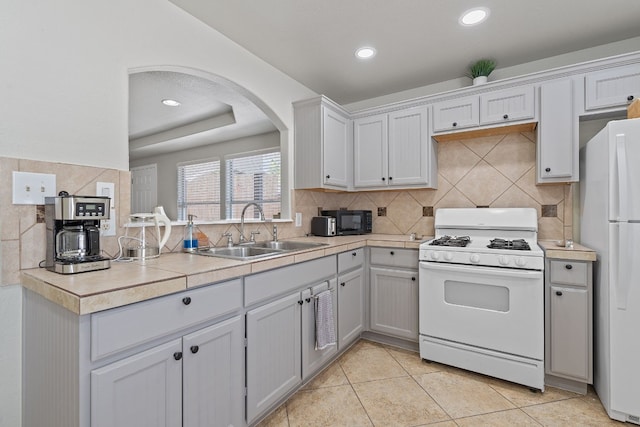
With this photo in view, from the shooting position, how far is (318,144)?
2758 millimetres

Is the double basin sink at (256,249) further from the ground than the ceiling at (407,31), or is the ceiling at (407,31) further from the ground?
the ceiling at (407,31)

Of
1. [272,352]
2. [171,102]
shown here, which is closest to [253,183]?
[171,102]

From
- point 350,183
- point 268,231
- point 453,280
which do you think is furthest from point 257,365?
point 350,183

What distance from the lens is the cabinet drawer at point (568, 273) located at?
1.90 meters

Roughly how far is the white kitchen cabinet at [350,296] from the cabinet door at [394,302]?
12 cm

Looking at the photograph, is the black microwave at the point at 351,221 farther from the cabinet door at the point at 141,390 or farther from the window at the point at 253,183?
the cabinet door at the point at 141,390

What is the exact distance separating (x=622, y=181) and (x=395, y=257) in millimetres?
1458

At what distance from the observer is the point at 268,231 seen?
2604 millimetres

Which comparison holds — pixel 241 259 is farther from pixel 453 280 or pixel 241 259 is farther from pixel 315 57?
pixel 315 57

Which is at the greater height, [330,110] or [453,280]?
[330,110]

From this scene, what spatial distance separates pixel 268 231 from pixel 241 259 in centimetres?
101

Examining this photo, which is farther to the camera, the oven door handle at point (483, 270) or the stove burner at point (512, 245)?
→ the stove burner at point (512, 245)

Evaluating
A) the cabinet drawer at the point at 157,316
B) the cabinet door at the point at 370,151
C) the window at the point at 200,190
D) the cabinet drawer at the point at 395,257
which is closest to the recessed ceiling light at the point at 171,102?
the window at the point at 200,190

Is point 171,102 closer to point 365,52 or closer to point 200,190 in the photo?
point 200,190
